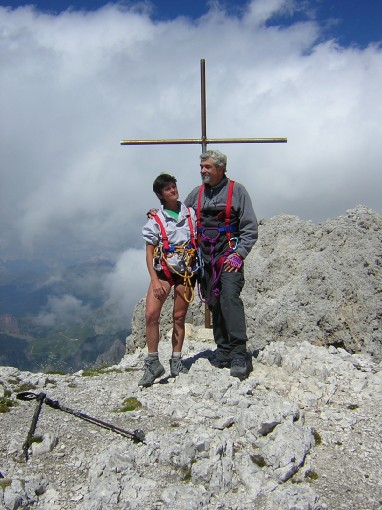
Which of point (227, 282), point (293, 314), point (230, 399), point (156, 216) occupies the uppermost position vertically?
point (156, 216)

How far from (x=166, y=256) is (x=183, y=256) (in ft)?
1.00

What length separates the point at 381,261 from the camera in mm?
11523

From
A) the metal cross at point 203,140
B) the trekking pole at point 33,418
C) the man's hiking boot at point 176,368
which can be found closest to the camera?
the trekking pole at point 33,418

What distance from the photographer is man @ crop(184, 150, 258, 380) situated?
27.2 feet

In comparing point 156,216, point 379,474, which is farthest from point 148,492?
point 156,216

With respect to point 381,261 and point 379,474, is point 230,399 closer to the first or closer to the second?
point 379,474

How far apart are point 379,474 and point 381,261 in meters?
6.52

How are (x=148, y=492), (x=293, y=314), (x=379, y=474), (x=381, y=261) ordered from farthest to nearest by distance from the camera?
(x=381, y=261) → (x=293, y=314) → (x=379, y=474) → (x=148, y=492)

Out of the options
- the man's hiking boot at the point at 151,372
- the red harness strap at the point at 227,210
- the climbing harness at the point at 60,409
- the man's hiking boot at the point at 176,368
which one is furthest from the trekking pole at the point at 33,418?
the red harness strap at the point at 227,210

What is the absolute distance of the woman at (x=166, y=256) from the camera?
832 centimetres

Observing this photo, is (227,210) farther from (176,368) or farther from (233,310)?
(176,368)

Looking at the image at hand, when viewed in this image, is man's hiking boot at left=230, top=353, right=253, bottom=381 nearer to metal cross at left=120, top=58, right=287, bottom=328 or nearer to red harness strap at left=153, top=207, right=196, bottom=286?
red harness strap at left=153, top=207, right=196, bottom=286

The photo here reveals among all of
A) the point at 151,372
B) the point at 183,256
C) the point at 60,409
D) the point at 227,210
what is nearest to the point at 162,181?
the point at 227,210

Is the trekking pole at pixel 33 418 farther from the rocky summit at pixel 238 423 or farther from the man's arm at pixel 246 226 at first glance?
the man's arm at pixel 246 226
